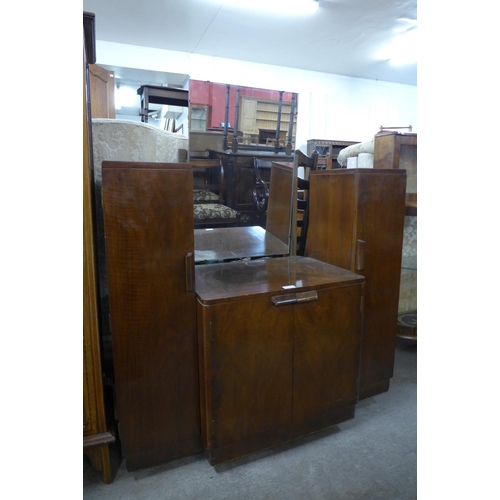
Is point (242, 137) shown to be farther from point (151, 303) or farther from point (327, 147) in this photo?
point (327, 147)

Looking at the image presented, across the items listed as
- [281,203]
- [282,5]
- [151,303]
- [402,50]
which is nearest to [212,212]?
[281,203]

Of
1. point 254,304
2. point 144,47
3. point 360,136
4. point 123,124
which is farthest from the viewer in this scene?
point 360,136

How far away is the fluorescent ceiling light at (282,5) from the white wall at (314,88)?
1.18 metres

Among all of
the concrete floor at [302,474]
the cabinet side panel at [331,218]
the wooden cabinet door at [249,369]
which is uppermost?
the cabinet side panel at [331,218]

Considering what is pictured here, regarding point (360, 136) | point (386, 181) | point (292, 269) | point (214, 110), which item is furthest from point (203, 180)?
point (360, 136)

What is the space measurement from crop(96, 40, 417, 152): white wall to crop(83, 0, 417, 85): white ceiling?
0.47 ft

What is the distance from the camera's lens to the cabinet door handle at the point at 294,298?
1.43m

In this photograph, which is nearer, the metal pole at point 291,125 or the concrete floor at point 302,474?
the concrete floor at point 302,474

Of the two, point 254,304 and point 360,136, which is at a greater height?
point 360,136

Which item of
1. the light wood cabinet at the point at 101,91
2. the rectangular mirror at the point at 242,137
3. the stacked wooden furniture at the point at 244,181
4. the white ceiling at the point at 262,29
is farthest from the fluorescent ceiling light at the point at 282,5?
the stacked wooden furniture at the point at 244,181

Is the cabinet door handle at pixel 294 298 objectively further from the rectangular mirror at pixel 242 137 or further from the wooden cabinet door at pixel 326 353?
the rectangular mirror at pixel 242 137
